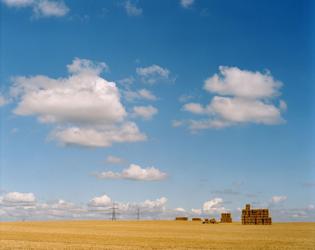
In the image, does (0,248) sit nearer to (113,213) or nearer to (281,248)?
(281,248)

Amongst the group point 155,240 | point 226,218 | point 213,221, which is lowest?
point 213,221

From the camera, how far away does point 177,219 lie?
139 metres

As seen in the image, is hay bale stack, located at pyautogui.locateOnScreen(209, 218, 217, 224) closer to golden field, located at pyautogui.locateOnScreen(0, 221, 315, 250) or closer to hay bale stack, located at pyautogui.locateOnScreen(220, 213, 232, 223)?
hay bale stack, located at pyautogui.locateOnScreen(220, 213, 232, 223)

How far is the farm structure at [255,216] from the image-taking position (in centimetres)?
9844

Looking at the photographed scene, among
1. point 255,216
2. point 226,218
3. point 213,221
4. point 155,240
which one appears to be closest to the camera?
point 155,240

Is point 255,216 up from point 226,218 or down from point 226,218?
up

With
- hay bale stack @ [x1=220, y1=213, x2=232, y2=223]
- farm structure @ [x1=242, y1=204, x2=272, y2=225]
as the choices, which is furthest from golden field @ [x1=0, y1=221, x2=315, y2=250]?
hay bale stack @ [x1=220, y1=213, x2=232, y2=223]

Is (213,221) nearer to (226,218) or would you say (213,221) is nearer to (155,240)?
(226,218)

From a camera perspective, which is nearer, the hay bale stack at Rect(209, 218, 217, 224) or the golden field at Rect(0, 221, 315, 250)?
the golden field at Rect(0, 221, 315, 250)

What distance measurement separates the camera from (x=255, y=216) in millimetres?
99562

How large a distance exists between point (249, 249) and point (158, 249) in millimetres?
7431

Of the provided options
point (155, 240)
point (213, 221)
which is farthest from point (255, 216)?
point (155, 240)

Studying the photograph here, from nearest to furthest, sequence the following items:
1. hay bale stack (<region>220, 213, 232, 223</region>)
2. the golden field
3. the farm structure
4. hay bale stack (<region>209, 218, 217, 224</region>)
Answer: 1. the golden field
2. the farm structure
3. hay bale stack (<region>209, 218, 217, 224</region>)
4. hay bale stack (<region>220, 213, 232, 223</region>)

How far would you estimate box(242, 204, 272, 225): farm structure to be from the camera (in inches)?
3875
